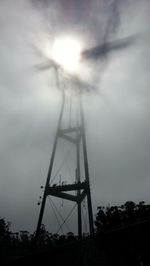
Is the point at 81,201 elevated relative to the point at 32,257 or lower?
elevated

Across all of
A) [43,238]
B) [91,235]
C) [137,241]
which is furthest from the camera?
[43,238]

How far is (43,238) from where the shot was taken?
7369 cm

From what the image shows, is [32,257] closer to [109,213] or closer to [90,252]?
[90,252]

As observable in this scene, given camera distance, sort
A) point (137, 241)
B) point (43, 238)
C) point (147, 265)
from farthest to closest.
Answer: point (43, 238) < point (147, 265) < point (137, 241)

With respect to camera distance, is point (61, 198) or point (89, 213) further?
point (61, 198)

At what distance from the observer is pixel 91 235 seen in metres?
18.1

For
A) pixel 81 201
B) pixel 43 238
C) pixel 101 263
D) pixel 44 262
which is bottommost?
pixel 101 263

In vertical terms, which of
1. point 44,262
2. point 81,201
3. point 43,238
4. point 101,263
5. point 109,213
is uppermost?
point 43,238

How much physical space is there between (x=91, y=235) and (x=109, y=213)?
32.0 metres

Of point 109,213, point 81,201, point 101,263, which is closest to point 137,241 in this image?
point 101,263

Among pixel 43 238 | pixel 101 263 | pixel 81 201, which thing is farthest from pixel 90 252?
pixel 43 238

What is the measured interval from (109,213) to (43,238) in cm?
3072

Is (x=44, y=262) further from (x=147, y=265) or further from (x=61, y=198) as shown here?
(x=147, y=265)

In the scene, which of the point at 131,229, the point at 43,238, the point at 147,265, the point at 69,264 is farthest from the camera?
the point at 43,238
